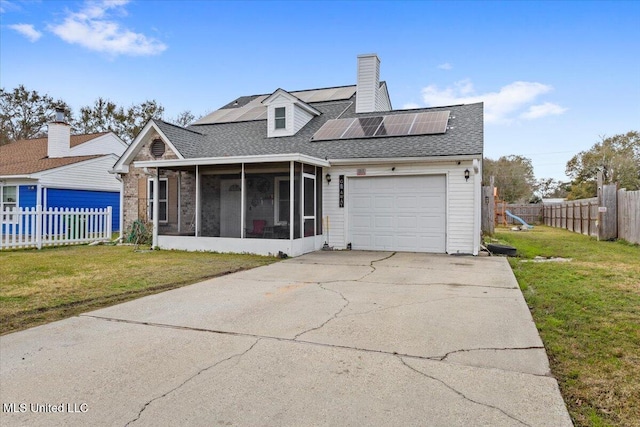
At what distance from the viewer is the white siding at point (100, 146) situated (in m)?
22.5

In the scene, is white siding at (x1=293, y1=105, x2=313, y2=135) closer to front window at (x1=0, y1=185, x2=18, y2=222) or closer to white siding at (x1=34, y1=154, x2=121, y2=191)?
white siding at (x1=34, y1=154, x2=121, y2=191)

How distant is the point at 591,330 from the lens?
14.7ft

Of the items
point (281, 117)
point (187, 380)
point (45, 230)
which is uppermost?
point (281, 117)

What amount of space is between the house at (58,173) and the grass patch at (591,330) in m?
18.5

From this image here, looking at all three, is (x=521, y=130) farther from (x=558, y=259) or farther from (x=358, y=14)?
(x=558, y=259)

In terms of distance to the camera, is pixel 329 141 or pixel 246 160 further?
pixel 329 141

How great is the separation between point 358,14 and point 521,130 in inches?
832

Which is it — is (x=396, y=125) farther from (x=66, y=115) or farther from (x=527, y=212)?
(x=66, y=115)

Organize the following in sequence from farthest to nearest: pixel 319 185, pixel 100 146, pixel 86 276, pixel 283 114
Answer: pixel 100 146 < pixel 283 114 < pixel 319 185 < pixel 86 276

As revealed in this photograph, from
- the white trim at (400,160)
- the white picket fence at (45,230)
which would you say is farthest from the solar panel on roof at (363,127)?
the white picket fence at (45,230)

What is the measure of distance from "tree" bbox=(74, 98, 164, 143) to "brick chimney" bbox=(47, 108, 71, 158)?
12665 mm

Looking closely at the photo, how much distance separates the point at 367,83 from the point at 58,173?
48.0ft

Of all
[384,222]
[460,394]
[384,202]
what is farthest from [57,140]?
[460,394]

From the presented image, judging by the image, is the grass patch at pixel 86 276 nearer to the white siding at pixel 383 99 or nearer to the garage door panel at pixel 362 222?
the garage door panel at pixel 362 222
